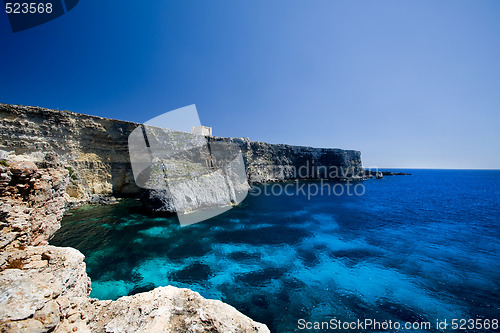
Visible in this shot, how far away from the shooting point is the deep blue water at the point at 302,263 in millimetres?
7512

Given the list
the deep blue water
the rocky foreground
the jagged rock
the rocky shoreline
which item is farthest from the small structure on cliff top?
the jagged rock

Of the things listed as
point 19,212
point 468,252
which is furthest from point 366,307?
point 19,212

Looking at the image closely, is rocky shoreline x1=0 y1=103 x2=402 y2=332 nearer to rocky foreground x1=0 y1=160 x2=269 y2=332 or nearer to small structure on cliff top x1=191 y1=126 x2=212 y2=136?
rocky foreground x1=0 y1=160 x2=269 y2=332

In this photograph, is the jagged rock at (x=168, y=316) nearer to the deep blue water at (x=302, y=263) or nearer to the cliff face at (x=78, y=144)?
the deep blue water at (x=302, y=263)

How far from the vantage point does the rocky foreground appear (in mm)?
2977

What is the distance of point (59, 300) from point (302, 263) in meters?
10.4

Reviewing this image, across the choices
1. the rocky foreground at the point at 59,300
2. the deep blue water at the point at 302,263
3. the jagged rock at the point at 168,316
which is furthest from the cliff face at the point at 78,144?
the jagged rock at the point at 168,316

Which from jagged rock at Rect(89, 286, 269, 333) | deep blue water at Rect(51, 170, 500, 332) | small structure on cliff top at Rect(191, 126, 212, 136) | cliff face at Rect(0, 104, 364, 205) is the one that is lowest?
deep blue water at Rect(51, 170, 500, 332)

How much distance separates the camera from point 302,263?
35.0 ft

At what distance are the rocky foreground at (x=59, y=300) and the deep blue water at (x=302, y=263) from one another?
13.1ft

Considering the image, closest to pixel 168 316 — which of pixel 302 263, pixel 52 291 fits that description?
pixel 52 291

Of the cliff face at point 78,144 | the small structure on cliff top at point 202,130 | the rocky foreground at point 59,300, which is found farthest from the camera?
the small structure on cliff top at point 202,130

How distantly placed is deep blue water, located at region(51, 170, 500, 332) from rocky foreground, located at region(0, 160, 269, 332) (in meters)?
3.99

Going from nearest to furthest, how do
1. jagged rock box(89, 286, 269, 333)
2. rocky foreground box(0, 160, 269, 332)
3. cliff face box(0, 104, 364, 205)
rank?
rocky foreground box(0, 160, 269, 332) < jagged rock box(89, 286, 269, 333) < cliff face box(0, 104, 364, 205)
